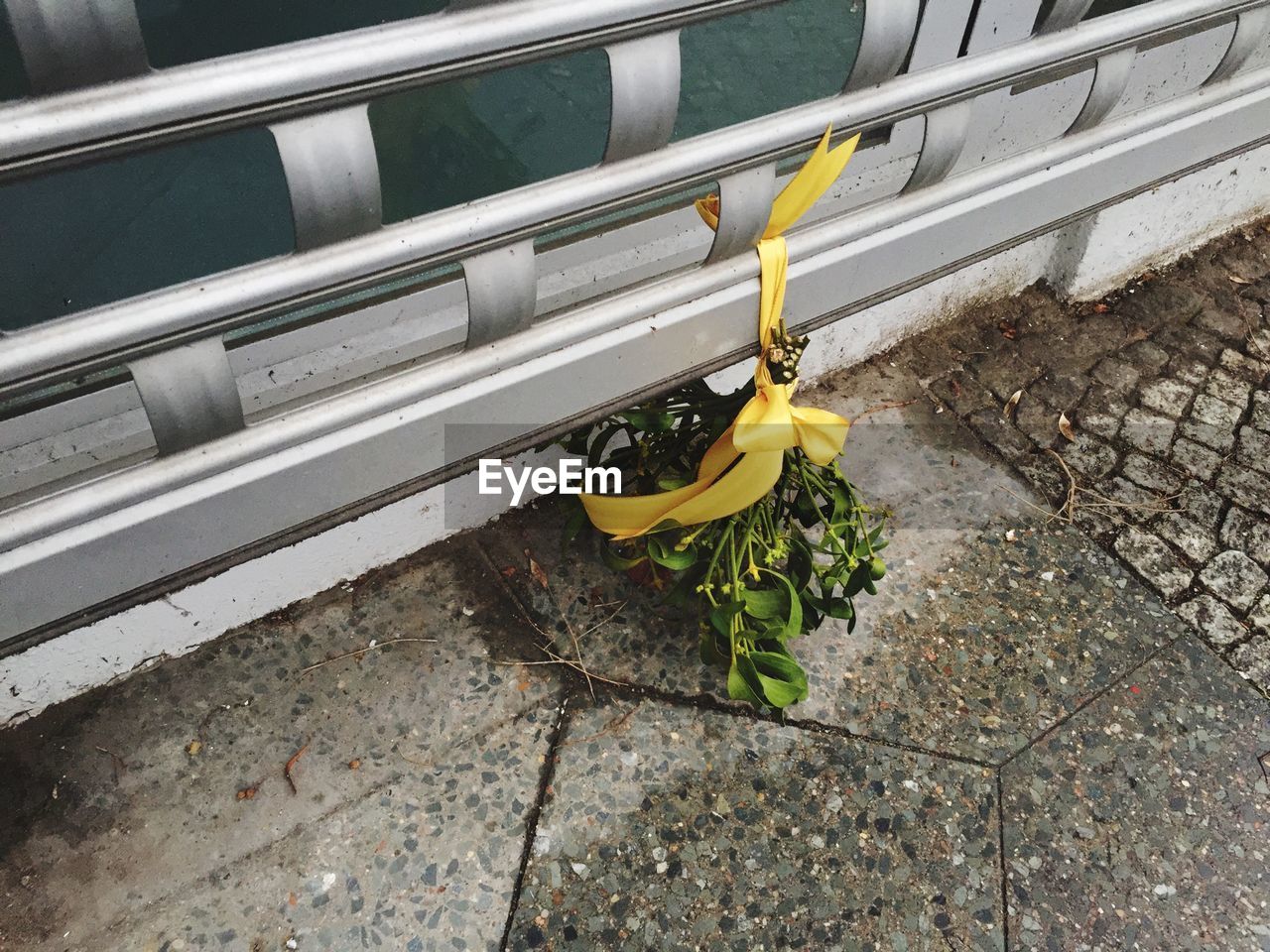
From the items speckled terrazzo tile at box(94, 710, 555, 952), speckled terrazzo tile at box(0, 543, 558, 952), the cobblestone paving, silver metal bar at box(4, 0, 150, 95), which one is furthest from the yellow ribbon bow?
the cobblestone paving

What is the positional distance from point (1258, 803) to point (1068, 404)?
115cm

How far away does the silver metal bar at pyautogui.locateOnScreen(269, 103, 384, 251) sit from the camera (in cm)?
124

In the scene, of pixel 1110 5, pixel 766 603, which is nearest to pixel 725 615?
pixel 766 603

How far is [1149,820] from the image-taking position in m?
2.06

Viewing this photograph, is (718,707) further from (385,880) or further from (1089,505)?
(1089,505)

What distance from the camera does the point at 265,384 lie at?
5.37 feet

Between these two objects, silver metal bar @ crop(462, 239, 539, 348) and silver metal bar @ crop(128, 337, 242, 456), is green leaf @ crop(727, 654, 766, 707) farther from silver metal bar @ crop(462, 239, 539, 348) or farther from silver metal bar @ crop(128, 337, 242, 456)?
silver metal bar @ crop(128, 337, 242, 456)

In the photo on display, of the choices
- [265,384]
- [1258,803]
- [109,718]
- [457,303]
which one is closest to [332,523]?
[265,384]

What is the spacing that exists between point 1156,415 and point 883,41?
1670 millimetres

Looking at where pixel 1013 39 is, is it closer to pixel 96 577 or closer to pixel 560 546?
pixel 560 546

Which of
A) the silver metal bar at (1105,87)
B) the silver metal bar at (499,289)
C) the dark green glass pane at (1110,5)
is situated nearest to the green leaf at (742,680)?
the silver metal bar at (499,289)

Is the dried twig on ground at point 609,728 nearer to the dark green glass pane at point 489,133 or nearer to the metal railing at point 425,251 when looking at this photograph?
the metal railing at point 425,251

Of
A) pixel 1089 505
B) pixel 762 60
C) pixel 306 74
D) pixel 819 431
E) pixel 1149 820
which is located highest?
pixel 306 74

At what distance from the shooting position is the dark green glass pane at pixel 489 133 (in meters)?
1.86
